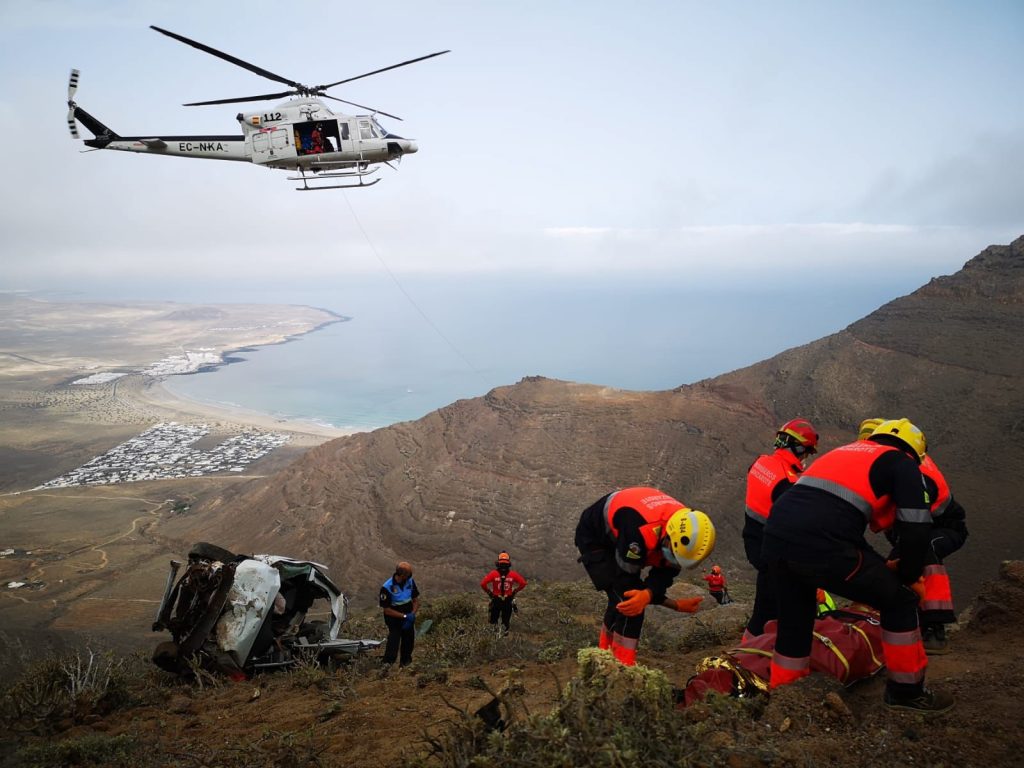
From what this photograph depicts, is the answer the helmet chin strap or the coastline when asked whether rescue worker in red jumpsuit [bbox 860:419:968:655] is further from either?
the coastline

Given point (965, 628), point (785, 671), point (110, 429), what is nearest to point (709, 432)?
point (965, 628)

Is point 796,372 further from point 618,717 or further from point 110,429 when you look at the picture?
point 110,429

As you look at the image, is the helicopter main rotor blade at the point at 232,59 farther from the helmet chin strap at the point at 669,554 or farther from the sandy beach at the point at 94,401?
the sandy beach at the point at 94,401

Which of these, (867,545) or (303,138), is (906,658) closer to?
(867,545)

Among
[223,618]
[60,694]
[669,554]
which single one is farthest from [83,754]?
[669,554]

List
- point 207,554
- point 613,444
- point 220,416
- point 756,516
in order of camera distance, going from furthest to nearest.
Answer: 1. point 220,416
2. point 613,444
3. point 207,554
4. point 756,516
